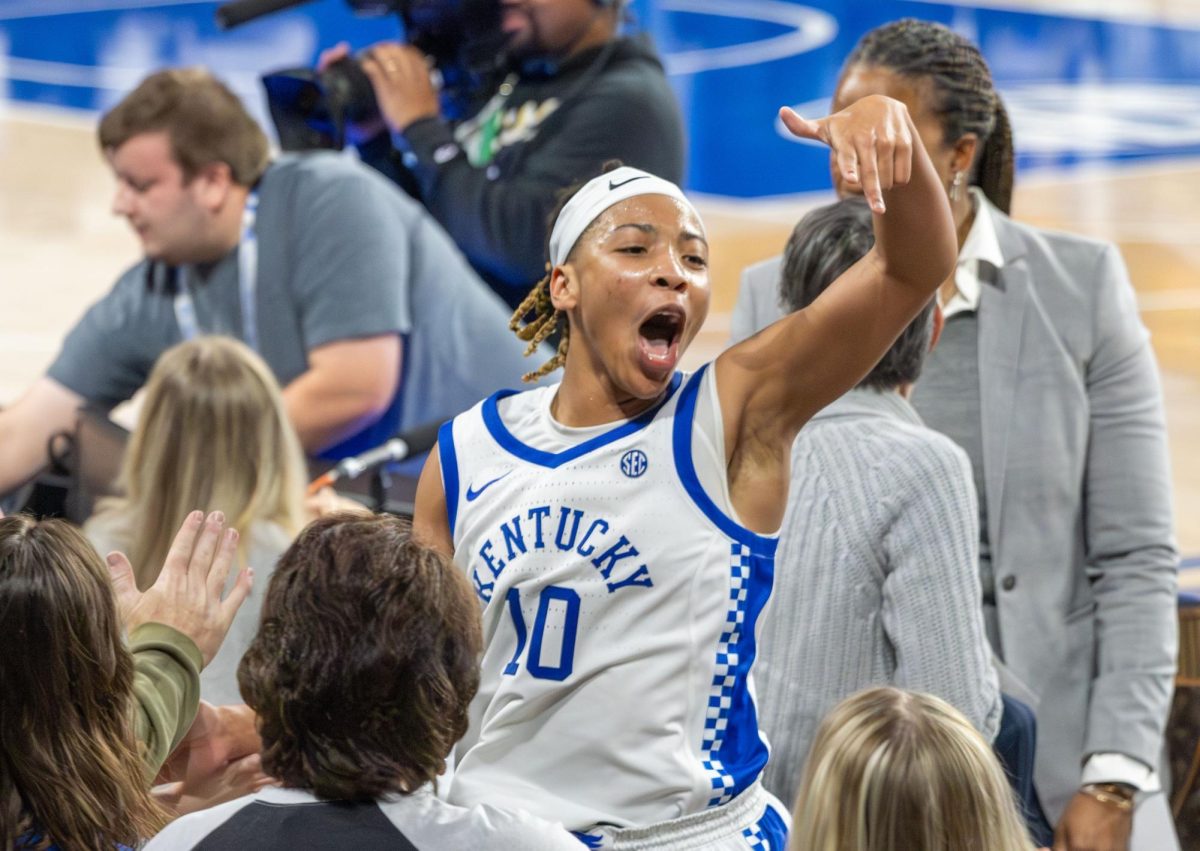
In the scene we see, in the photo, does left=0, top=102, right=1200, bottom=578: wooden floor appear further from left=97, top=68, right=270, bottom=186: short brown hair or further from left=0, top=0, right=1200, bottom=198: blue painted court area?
left=97, top=68, right=270, bottom=186: short brown hair

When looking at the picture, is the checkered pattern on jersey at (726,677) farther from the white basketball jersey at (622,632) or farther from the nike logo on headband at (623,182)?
the nike logo on headband at (623,182)

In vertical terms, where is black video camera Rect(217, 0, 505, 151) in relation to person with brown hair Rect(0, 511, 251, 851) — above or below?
above

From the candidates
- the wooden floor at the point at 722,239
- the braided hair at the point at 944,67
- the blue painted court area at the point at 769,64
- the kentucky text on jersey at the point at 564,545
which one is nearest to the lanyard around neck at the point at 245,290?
the wooden floor at the point at 722,239

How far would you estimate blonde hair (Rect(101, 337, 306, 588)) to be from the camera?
11.5ft

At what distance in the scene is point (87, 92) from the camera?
12328mm

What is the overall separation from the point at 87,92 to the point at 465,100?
7346 mm

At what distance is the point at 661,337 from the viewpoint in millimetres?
2127

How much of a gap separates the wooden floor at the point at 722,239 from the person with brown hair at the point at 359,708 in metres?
6.07

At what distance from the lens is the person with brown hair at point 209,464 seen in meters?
3.50

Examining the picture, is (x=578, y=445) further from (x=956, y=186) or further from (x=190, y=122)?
(x=190, y=122)

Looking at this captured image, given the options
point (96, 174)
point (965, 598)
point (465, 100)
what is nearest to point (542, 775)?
point (965, 598)

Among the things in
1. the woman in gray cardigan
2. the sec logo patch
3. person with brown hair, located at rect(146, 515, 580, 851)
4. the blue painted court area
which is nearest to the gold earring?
the woman in gray cardigan

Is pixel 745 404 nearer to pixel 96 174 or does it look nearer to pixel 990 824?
pixel 990 824

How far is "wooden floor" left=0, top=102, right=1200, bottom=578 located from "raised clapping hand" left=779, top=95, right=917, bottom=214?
576 centimetres
